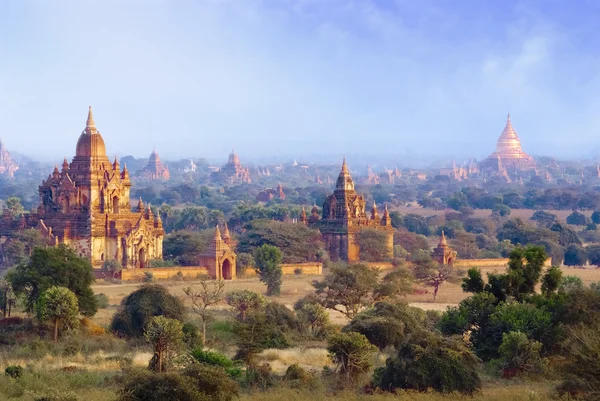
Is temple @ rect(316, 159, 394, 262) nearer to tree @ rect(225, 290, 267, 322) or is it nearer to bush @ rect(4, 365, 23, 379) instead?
tree @ rect(225, 290, 267, 322)

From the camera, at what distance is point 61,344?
111ft

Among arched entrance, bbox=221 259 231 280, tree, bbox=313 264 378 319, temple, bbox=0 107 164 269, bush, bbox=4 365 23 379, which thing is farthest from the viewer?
temple, bbox=0 107 164 269

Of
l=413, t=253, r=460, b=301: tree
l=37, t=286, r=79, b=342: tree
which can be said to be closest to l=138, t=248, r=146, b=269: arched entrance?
l=413, t=253, r=460, b=301: tree

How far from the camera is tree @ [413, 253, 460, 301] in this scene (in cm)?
5525

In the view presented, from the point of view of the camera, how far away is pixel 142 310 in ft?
119

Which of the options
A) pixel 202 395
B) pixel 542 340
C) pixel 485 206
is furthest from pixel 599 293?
pixel 485 206

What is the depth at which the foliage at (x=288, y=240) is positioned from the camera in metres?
65.7

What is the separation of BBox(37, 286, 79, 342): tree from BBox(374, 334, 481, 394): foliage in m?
11.8

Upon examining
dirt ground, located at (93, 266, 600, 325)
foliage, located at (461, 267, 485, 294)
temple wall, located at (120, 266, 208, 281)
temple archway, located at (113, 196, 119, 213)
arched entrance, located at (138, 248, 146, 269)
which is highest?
temple archway, located at (113, 196, 119, 213)

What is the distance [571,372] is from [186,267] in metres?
35.6

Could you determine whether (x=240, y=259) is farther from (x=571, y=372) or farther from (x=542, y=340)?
(x=571, y=372)

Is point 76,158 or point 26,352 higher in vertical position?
point 76,158

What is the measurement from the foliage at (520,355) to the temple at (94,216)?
3360 centimetres

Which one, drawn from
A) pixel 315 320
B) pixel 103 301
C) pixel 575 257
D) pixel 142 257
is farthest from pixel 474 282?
pixel 575 257
